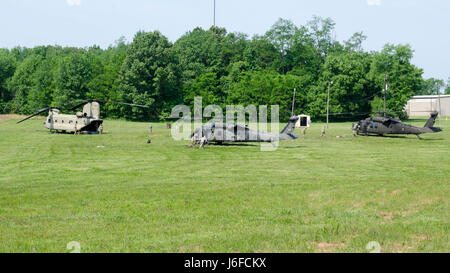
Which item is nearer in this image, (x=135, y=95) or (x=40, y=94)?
(x=135, y=95)

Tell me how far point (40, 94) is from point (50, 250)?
335 ft

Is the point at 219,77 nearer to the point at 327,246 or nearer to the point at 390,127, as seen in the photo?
the point at 390,127

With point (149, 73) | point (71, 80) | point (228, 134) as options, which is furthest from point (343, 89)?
point (228, 134)

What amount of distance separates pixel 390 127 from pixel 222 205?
33610mm

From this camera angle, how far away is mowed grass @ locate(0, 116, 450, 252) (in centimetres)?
793

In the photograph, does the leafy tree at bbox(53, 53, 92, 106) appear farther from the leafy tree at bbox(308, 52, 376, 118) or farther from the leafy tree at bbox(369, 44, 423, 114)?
the leafy tree at bbox(369, 44, 423, 114)

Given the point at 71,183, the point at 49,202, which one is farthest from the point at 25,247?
the point at 71,183

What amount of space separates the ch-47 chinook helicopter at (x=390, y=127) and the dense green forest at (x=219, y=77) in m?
40.9

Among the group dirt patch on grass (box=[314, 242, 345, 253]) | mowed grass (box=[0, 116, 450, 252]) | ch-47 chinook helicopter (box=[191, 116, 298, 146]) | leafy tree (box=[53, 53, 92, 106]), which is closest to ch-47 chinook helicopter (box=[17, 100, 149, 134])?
ch-47 chinook helicopter (box=[191, 116, 298, 146])

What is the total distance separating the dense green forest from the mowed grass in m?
63.3

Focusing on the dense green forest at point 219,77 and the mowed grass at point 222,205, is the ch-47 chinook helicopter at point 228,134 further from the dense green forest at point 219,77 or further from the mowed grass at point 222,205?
the dense green forest at point 219,77

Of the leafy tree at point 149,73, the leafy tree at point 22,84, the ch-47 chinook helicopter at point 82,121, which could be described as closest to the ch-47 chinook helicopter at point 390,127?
the ch-47 chinook helicopter at point 82,121

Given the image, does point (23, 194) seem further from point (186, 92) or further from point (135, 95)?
point (186, 92)
